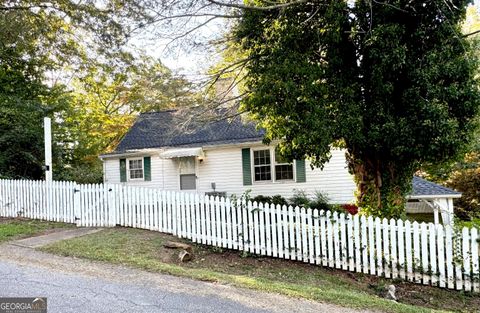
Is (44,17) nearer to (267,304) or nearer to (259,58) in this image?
(259,58)

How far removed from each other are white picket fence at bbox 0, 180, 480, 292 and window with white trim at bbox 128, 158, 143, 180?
6586 millimetres

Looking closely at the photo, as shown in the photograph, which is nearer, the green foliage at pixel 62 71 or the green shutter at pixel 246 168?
the green foliage at pixel 62 71

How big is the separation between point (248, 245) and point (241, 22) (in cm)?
507

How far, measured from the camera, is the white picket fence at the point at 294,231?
17.7 feet

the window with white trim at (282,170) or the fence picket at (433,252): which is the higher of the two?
the window with white trim at (282,170)

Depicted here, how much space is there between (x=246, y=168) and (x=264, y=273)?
818 centimetres

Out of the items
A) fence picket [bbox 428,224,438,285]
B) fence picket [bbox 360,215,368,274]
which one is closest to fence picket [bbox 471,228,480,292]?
fence picket [bbox 428,224,438,285]

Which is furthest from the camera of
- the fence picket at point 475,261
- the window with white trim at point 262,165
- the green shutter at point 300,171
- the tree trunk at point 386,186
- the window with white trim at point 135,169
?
the window with white trim at point 135,169

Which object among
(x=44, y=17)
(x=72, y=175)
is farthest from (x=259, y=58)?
(x=72, y=175)

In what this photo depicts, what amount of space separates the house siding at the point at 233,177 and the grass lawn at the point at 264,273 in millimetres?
6797

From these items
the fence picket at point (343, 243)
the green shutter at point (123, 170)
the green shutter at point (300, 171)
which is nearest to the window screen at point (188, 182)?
the green shutter at point (123, 170)

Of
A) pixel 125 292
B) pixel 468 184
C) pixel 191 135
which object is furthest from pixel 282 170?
pixel 125 292

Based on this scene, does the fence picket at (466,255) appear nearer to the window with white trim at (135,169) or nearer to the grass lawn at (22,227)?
the grass lawn at (22,227)

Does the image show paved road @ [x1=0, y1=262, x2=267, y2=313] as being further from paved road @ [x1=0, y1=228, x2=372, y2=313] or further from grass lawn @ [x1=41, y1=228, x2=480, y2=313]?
grass lawn @ [x1=41, y1=228, x2=480, y2=313]
